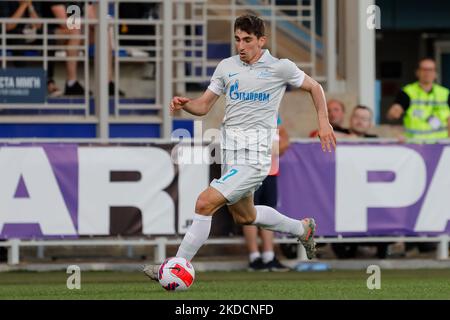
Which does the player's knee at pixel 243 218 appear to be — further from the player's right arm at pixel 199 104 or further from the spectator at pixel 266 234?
the spectator at pixel 266 234

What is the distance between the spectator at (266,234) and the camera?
56.5 ft

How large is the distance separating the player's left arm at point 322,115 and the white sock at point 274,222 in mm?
851

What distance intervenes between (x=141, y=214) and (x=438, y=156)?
3606 mm

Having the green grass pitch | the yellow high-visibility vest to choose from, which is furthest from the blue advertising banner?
the yellow high-visibility vest

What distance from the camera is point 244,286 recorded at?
46.9 feet

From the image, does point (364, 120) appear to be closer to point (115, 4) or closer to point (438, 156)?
point (438, 156)

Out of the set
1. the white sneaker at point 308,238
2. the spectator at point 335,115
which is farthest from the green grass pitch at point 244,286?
the spectator at point 335,115

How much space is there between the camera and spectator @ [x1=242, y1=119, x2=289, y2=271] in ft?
56.5

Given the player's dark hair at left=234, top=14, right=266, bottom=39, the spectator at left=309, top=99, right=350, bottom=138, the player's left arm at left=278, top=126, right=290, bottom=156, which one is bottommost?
the player's left arm at left=278, top=126, right=290, bottom=156

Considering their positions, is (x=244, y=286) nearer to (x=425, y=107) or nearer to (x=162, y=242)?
(x=162, y=242)

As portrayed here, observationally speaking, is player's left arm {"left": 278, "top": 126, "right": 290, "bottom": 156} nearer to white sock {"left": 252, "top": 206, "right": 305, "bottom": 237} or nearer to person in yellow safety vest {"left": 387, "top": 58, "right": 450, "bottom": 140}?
person in yellow safety vest {"left": 387, "top": 58, "right": 450, "bottom": 140}

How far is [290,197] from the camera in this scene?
17.6 metres

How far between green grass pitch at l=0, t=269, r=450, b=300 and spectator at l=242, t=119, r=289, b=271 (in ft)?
1.13
